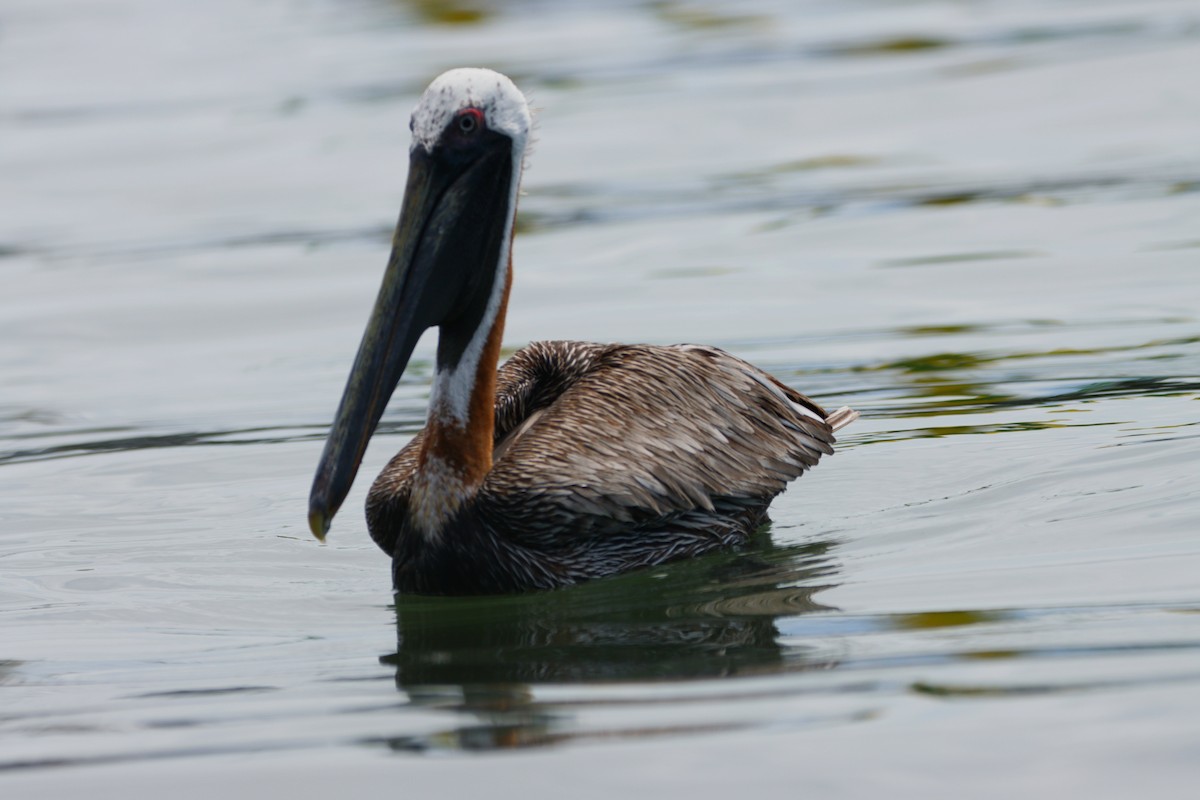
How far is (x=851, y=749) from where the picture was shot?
12.5 feet

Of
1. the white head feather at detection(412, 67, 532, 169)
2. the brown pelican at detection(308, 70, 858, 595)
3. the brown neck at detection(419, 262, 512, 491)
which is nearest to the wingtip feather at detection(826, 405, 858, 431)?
the brown pelican at detection(308, 70, 858, 595)

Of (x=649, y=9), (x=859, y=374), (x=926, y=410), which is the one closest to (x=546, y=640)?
(x=926, y=410)

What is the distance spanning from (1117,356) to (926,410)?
99 centimetres

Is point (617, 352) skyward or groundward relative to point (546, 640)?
skyward

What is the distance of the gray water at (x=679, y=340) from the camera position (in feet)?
13.2

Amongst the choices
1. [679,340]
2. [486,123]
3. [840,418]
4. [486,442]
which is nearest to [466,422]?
[486,442]

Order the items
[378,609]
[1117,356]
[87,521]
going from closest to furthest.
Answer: [378,609]
[87,521]
[1117,356]

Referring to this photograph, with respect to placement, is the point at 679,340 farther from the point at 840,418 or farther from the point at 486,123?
the point at 486,123

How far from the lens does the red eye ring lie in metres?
5.29

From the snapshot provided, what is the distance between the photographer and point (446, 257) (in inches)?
210

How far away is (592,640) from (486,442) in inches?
31.2

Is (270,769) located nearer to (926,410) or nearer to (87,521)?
(87,521)

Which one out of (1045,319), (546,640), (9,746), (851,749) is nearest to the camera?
(851,749)

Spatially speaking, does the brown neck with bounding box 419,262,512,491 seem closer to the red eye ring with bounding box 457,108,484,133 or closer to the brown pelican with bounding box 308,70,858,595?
the brown pelican with bounding box 308,70,858,595
